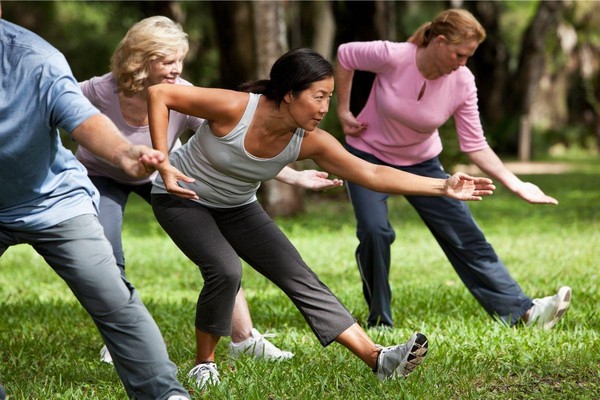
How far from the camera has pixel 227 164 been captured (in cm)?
501

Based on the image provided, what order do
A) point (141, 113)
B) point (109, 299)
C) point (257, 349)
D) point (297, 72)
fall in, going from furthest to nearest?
point (257, 349), point (141, 113), point (297, 72), point (109, 299)

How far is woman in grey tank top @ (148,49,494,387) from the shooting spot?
192 inches

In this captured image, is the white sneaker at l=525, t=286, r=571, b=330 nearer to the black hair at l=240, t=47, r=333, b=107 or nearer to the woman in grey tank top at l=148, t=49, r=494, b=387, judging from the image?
the woman in grey tank top at l=148, t=49, r=494, b=387

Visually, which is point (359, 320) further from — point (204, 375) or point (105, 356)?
point (204, 375)

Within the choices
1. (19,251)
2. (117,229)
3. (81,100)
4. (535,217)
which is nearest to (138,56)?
(117,229)

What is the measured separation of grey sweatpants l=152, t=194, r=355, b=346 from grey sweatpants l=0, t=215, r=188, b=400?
2.58ft

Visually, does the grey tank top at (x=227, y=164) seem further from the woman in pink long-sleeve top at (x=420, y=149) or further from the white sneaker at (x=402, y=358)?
the woman in pink long-sleeve top at (x=420, y=149)

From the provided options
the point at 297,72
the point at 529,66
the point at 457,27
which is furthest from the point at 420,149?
the point at 529,66

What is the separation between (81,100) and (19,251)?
27.4 feet

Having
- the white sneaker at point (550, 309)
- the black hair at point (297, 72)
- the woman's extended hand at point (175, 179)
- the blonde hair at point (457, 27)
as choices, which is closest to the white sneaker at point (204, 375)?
the woman's extended hand at point (175, 179)

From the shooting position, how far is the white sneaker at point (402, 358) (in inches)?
192

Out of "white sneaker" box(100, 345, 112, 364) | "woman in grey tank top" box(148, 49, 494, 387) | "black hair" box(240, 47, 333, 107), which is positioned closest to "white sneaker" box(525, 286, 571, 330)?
"woman in grey tank top" box(148, 49, 494, 387)

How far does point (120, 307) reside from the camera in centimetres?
418

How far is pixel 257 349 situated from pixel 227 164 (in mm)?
1320
